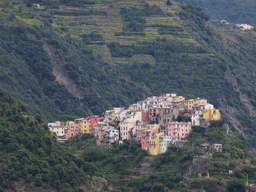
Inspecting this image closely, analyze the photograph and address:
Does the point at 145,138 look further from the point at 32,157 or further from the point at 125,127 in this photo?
the point at 32,157

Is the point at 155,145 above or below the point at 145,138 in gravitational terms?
below

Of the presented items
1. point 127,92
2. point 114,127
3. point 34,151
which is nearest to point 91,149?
point 114,127

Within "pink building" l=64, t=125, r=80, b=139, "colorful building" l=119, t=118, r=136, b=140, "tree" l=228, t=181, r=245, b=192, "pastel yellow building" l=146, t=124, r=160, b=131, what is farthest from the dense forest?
"pink building" l=64, t=125, r=80, b=139

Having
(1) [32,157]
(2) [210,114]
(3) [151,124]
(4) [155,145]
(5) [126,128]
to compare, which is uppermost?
Result: (2) [210,114]

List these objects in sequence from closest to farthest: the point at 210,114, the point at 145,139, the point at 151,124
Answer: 1. the point at 145,139
2. the point at 210,114
3. the point at 151,124

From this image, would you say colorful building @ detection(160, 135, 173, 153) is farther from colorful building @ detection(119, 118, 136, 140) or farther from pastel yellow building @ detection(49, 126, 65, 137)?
pastel yellow building @ detection(49, 126, 65, 137)

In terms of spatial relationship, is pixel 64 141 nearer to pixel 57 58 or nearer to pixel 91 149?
pixel 91 149

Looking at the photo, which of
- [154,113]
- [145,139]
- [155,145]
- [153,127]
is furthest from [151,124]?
[155,145]
